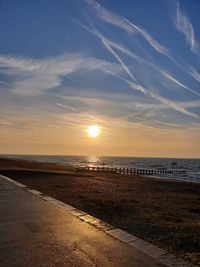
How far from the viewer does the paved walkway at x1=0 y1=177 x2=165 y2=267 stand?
17.3 ft

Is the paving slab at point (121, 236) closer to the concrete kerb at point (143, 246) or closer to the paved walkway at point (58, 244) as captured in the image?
the concrete kerb at point (143, 246)

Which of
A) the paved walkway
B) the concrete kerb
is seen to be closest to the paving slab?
the concrete kerb

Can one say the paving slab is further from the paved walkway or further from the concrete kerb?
the paved walkway

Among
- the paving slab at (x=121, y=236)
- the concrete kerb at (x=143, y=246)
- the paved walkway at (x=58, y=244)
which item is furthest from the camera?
the paving slab at (x=121, y=236)

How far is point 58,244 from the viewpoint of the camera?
624 centimetres

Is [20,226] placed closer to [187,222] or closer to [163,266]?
[163,266]

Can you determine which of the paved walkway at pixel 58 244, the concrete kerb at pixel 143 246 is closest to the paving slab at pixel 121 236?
the concrete kerb at pixel 143 246

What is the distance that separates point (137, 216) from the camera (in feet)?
34.7

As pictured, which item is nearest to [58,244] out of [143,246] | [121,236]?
[121,236]

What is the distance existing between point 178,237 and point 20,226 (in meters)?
3.65

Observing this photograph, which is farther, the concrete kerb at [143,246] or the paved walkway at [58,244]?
the concrete kerb at [143,246]

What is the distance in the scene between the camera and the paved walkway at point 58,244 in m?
5.27

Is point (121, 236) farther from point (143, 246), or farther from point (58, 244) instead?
point (58, 244)

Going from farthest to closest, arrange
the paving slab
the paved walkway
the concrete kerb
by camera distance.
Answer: the paving slab, the concrete kerb, the paved walkway
